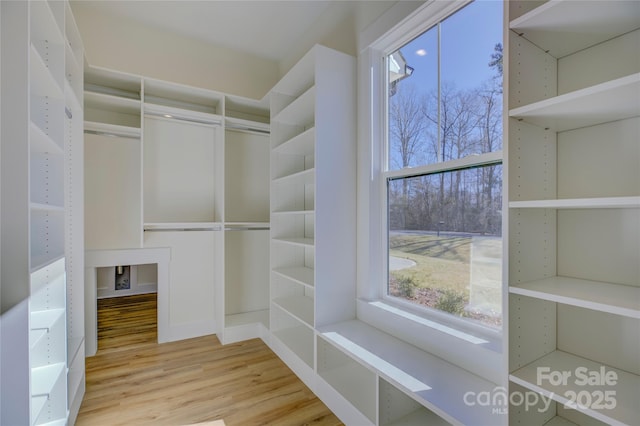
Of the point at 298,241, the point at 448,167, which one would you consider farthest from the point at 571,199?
the point at 298,241

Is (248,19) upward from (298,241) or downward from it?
upward

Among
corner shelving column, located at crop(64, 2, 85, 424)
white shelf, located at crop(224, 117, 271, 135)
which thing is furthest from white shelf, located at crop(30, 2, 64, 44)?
white shelf, located at crop(224, 117, 271, 135)

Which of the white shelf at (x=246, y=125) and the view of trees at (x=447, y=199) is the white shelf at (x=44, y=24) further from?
the view of trees at (x=447, y=199)

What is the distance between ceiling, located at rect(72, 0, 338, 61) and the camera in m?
2.56

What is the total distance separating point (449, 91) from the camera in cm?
177

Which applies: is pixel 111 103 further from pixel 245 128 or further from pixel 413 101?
pixel 413 101

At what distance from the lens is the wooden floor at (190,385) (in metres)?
1.87

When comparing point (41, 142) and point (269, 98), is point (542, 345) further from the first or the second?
point (269, 98)

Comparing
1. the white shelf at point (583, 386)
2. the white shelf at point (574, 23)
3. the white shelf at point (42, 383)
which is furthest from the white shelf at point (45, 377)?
the white shelf at point (574, 23)

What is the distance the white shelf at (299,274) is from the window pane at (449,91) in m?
1.10

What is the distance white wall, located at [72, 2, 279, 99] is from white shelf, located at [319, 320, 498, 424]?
9.23 feet

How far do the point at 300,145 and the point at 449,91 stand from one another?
1.29 m

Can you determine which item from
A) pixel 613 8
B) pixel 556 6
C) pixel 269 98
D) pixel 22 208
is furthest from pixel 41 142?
pixel 613 8

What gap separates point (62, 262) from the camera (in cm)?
165
